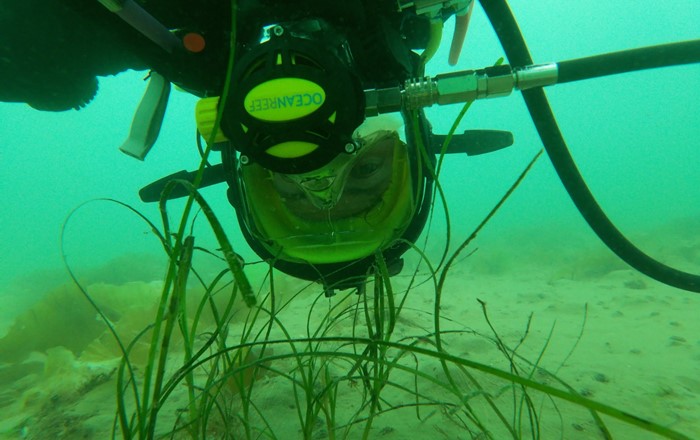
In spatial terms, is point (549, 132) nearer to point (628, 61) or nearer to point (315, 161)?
point (628, 61)

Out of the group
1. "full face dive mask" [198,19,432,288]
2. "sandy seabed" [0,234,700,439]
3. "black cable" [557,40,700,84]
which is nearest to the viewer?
"full face dive mask" [198,19,432,288]

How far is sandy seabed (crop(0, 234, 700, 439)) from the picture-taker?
5.14 ft

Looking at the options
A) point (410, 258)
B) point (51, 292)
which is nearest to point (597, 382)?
point (51, 292)

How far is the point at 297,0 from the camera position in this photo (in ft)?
4.54

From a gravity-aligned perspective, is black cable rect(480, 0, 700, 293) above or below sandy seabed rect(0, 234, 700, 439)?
above

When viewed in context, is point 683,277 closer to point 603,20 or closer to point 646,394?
point 646,394

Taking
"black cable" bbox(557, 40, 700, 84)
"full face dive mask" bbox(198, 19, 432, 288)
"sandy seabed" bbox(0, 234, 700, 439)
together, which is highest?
"black cable" bbox(557, 40, 700, 84)

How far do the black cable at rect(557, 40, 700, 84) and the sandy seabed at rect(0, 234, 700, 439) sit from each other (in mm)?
970

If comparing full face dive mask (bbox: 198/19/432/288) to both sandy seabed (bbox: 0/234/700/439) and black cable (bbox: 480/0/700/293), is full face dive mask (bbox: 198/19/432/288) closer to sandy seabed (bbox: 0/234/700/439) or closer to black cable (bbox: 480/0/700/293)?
sandy seabed (bbox: 0/234/700/439)

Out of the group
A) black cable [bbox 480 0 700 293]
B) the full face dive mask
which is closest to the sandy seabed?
the full face dive mask

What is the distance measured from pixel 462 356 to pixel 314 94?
203cm

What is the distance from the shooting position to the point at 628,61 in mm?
1379

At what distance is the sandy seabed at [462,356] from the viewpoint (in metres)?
1.57

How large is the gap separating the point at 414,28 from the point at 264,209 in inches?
47.5
